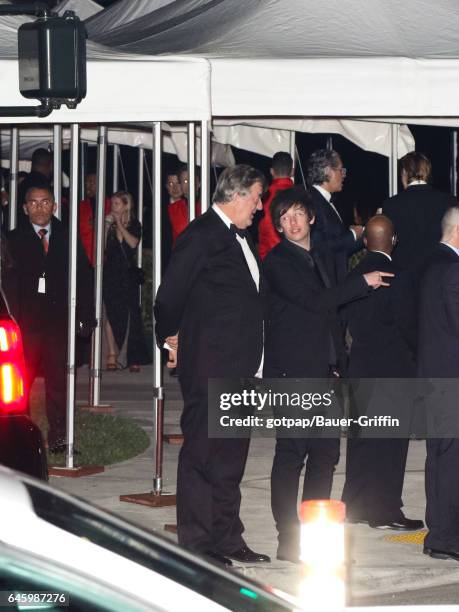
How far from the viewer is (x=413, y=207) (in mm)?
10148

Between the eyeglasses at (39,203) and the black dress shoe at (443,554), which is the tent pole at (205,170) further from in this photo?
the eyeglasses at (39,203)

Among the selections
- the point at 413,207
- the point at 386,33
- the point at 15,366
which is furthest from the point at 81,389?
the point at 15,366

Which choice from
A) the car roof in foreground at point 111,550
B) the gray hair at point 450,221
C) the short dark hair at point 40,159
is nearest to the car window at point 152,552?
the car roof in foreground at point 111,550

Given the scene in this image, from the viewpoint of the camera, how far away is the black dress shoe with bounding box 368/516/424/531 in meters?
8.45

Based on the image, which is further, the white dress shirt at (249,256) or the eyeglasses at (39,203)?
the eyeglasses at (39,203)

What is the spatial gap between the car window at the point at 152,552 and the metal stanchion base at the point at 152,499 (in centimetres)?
606

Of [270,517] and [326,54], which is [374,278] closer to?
[326,54]

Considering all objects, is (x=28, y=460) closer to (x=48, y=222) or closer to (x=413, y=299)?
(x=413, y=299)

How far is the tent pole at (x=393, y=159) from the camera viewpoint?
1312cm

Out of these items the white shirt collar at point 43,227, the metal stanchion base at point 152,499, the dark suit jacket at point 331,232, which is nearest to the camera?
the metal stanchion base at point 152,499

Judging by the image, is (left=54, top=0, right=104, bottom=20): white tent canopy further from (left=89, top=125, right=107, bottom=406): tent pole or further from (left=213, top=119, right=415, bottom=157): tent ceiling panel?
(left=89, top=125, right=107, bottom=406): tent pole

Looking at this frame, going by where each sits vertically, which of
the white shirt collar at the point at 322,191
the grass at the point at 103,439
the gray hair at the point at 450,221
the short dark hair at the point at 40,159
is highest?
the short dark hair at the point at 40,159

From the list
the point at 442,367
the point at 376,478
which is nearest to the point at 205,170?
the point at 442,367

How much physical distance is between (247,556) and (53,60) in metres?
2.68
